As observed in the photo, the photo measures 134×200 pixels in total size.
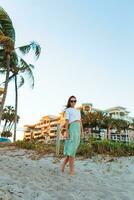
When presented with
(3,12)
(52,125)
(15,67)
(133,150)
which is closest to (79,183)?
(133,150)

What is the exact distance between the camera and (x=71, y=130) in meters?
7.38

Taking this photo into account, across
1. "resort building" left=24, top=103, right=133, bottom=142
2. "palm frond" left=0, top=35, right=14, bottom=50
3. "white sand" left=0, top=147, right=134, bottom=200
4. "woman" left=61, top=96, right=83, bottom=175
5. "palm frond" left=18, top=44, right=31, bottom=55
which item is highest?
"resort building" left=24, top=103, right=133, bottom=142

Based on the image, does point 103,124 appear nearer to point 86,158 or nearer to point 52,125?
point 52,125

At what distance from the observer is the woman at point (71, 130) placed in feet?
23.9

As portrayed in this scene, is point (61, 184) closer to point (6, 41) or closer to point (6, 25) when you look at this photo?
point (6, 41)

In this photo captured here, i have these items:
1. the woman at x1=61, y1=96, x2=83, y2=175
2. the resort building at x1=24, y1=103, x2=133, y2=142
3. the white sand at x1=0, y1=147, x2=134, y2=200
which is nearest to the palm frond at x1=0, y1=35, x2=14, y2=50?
the white sand at x1=0, y1=147, x2=134, y2=200

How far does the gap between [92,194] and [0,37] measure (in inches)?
522

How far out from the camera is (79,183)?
6.70 meters

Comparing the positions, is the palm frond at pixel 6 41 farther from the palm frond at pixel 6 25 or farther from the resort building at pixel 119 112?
the resort building at pixel 119 112

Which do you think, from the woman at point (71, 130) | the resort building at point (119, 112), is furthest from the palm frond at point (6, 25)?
the resort building at point (119, 112)

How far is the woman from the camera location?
7277 millimetres

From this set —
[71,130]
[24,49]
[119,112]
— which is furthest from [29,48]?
[119,112]

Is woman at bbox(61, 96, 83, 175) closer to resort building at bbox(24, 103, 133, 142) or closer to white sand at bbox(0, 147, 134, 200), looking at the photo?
white sand at bbox(0, 147, 134, 200)

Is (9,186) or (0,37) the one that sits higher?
(0,37)
